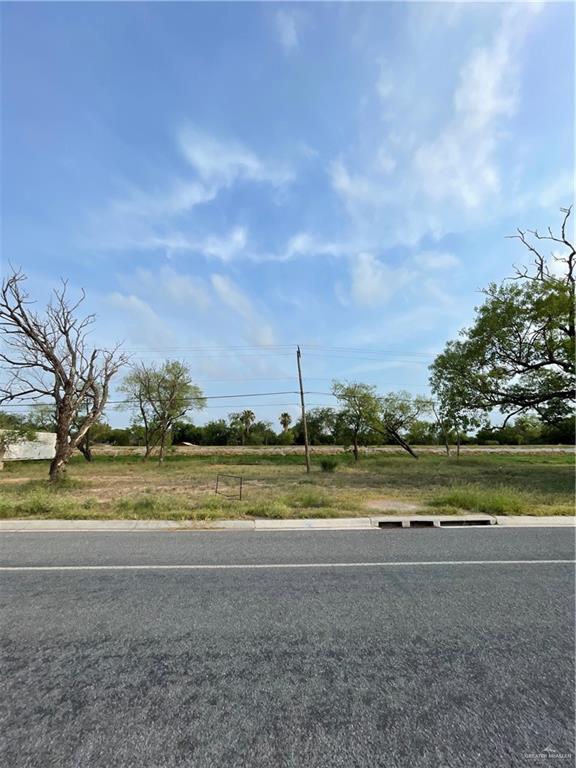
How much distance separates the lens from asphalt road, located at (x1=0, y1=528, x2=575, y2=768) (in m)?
2.25

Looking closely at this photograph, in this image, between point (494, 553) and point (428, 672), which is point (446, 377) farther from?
point (428, 672)

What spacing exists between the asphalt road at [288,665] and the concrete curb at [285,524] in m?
3.09

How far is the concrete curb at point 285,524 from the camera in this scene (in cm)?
885

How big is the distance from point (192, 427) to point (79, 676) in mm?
77434

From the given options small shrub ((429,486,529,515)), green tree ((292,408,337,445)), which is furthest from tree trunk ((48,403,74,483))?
green tree ((292,408,337,445))

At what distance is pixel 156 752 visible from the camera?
220 centimetres

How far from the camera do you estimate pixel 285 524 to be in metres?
9.27

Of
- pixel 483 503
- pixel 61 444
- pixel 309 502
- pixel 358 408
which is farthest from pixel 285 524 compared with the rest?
pixel 358 408

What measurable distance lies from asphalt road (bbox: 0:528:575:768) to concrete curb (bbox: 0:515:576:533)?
3.09 metres

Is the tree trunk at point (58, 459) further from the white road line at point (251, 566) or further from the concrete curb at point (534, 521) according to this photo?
the concrete curb at point (534, 521)

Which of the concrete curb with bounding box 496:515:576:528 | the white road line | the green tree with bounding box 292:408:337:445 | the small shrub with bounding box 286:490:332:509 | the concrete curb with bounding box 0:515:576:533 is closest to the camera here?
the white road line

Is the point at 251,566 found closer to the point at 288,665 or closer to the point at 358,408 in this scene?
the point at 288,665

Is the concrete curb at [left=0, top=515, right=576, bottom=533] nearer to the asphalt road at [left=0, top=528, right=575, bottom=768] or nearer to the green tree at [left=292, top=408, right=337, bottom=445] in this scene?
the asphalt road at [left=0, top=528, right=575, bottom=768]

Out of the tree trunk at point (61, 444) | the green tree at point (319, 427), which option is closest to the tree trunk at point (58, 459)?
the tree trunk at point (61, 444)
